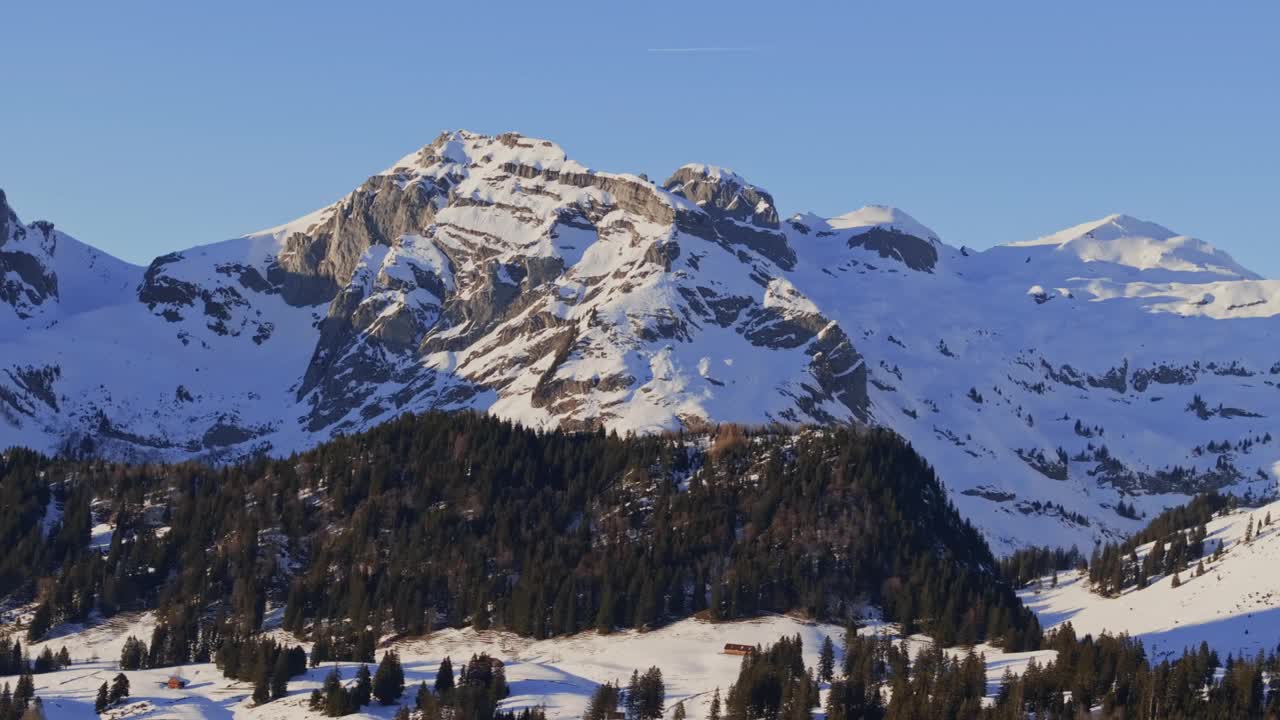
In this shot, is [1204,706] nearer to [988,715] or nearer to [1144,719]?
[1144,719]

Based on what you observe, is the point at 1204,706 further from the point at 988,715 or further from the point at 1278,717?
the point at 988,715

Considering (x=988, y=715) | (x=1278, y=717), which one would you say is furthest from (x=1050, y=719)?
Answer: (x=1278, y=717)

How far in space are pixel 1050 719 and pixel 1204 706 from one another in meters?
14.3

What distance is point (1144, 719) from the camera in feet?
654

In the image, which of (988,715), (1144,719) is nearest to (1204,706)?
(1144,719)

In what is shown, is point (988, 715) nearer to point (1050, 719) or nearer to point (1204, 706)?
point (1050, 719)

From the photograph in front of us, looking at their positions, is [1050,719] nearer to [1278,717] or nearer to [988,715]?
[988,715]

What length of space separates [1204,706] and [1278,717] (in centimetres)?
663

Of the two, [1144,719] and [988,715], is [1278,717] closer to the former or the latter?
[1144,719]

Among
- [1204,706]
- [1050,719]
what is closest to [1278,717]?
[1204,706]

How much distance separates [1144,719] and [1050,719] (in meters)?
8.69

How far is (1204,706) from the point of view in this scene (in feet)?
652

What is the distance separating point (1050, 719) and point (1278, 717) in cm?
2067

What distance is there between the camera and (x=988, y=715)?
200 meters
